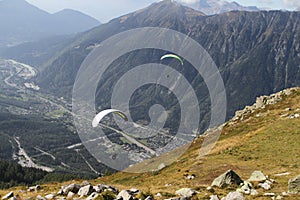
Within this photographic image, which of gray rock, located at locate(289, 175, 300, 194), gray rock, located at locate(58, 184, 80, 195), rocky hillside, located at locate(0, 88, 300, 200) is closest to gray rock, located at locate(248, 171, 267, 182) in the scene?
rocky hillside, located at locate(0, 88, 300, 200)

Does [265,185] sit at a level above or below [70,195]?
above

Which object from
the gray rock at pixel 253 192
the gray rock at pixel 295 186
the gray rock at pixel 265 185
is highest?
the gray rock at pixel 295 186

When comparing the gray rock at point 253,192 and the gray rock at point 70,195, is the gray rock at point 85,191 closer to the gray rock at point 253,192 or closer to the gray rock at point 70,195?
the gray rock at point 70,195

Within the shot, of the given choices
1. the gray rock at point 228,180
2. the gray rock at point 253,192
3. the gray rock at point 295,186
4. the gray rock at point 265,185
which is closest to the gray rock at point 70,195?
the gray rock at point 228,180

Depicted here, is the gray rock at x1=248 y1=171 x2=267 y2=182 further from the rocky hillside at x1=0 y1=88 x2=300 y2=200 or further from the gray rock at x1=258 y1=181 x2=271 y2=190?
the gray rock at x1=258 y1=181 x2=271 y2=190

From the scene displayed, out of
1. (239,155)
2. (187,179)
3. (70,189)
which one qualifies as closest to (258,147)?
(239,155)

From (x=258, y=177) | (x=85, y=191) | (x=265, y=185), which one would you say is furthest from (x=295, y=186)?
(x=85, y=191)

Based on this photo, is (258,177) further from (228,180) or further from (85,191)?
(85,191)

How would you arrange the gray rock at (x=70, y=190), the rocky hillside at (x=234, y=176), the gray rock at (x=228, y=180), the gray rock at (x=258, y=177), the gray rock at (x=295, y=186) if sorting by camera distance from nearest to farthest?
the gray rock at (x=295, y=186) < the rocky hillside at (x=234, y=176) < the gray rock at (x=70, y=190) < the gray rock at (x=228, y=180) < the gray rock at (x=258, y=177)

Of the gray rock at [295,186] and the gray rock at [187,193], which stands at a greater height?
the gray rock at [295,186]
